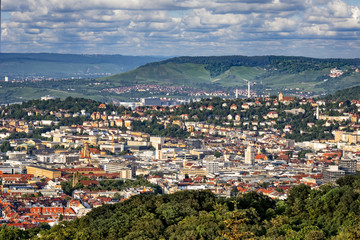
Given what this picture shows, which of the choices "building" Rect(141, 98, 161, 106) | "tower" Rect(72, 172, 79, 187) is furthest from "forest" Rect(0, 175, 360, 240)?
"building" Rect(141, 98, 161, 106)

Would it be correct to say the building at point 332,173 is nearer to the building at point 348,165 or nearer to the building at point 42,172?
the building at point 348,165

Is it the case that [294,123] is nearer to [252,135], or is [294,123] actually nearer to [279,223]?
[252,135]

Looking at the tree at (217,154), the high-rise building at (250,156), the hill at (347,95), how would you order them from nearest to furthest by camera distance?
the high-rise building at (250,156), the tree at (217,154), the hill at (347,95)

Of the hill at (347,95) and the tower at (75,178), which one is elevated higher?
the hill at (347,95)

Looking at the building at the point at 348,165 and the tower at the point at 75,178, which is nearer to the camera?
the tower at the point at 75,178

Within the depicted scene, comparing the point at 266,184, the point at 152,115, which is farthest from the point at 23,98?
the point at 266,184

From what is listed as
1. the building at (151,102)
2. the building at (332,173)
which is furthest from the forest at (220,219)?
the building at (151,102)
